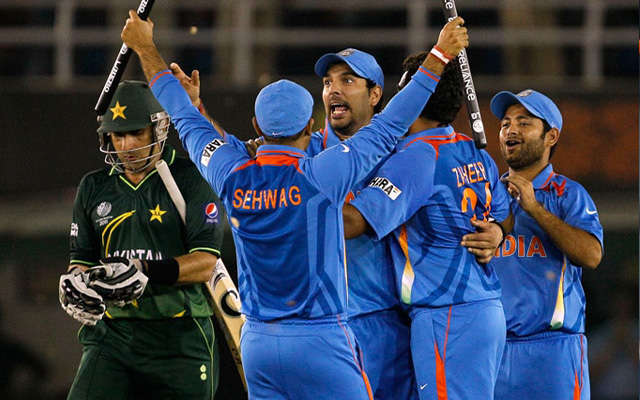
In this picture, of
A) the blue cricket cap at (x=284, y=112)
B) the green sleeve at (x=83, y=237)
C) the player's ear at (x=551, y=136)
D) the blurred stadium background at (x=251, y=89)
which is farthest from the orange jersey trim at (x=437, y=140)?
the blurred stadium background at (x=251, y=89)

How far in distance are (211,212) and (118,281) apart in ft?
2.05

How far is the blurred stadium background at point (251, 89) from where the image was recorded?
923 centimetres

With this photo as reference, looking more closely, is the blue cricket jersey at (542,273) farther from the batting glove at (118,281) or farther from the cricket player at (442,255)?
the batting glove at (118,281)

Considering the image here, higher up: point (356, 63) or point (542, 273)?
point (356, 63)

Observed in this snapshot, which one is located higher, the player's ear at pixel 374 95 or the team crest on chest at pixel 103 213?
the player's ear at pixel 374 95

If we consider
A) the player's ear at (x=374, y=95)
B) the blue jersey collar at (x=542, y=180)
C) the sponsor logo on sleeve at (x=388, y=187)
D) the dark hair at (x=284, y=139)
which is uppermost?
the player's ear at (x=374, y=95)

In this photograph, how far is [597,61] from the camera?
10258mm

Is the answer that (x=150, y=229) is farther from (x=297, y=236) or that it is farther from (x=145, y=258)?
(x=297, y=236)

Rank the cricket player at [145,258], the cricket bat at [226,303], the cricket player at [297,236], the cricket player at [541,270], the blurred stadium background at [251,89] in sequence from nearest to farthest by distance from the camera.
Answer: the cricket player at [297,236] → the cricket player at [145,258] → the cricket player at [541,270] → the cricket bat at [226,303] → the blurred stadium background at [251,89]

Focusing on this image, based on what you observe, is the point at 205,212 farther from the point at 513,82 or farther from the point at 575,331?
the point at 513,82

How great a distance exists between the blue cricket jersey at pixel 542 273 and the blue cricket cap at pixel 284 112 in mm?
1506

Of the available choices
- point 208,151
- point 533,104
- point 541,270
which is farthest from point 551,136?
point 208,151

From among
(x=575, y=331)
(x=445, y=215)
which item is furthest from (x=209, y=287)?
(x=575, y=331)

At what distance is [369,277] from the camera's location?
4801 mm
